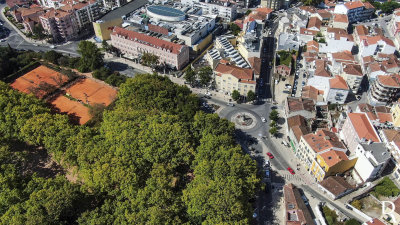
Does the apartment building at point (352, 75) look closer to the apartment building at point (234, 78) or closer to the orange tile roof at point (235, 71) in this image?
the apartment building at point (234, 78)

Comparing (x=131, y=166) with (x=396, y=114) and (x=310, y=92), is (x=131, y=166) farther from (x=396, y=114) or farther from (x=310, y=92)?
(x=396, y=114)

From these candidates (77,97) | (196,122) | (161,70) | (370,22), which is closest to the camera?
(196,122)

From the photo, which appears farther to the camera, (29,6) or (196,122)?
(29,6)

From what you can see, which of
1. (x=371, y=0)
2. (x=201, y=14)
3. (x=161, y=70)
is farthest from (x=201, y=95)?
(x=371, y=0)

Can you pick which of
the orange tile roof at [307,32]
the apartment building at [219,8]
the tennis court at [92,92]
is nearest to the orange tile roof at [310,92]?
the orange tile roof at [307,32]

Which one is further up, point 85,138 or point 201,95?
point 85,138

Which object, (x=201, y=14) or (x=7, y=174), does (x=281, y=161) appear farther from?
(x=201, y=14)

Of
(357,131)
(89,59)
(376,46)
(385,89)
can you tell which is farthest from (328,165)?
(89,59)
